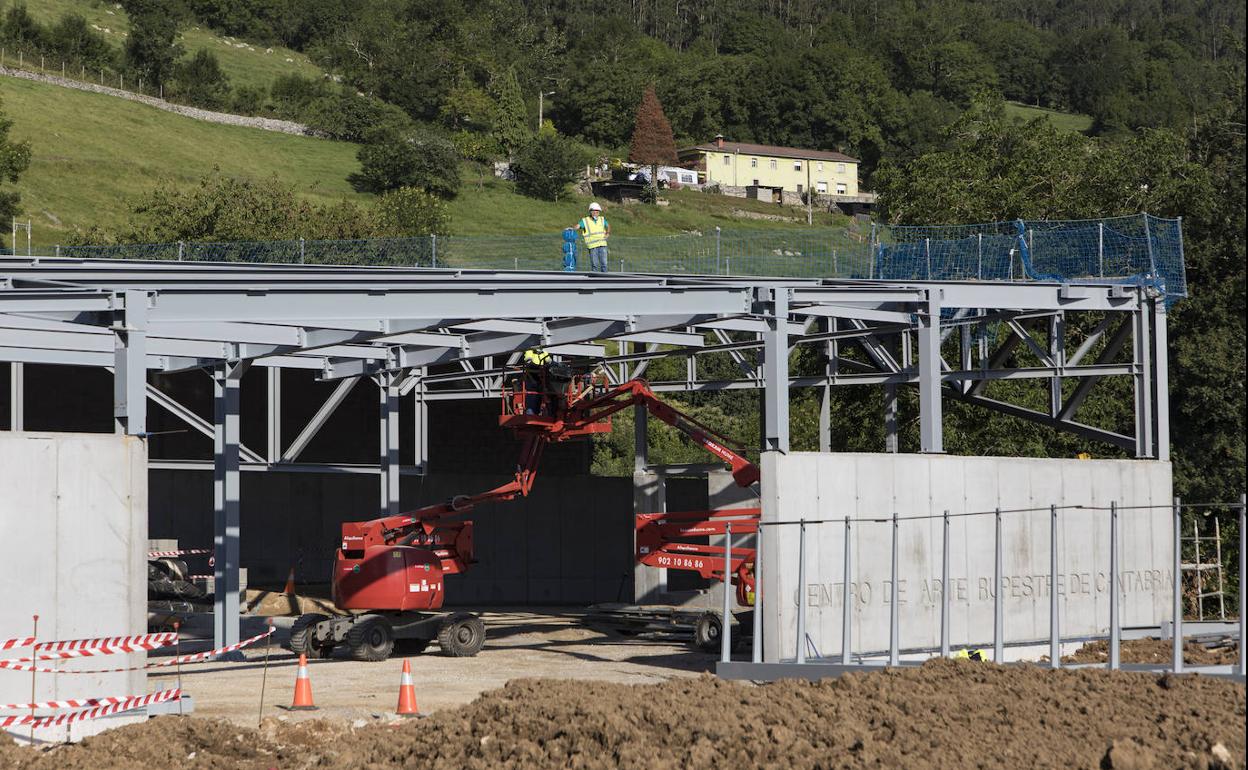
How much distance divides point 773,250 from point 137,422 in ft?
59.9

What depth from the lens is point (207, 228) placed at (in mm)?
52562

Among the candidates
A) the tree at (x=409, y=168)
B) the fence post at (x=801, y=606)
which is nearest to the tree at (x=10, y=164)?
the tree at (x=409, y=168)

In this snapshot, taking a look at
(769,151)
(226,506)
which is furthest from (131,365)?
(769,151)

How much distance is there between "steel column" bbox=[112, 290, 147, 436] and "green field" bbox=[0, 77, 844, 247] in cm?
5183

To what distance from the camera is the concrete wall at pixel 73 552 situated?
43.0 ft

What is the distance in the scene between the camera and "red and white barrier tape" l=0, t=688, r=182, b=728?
12969 mm

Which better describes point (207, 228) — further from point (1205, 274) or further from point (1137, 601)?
point (1137, 601)

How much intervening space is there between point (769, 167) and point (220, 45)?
4530 centimetres

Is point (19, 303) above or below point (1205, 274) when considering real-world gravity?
below

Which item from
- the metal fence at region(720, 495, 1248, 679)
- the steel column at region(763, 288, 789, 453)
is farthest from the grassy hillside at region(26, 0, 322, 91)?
the metal fence at region(720, 495, 1248, 679)

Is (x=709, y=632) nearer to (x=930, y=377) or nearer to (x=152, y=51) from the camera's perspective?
(x=930, y=377)

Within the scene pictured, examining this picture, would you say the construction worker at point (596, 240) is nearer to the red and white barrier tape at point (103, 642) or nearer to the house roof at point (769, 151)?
the red and white barrier tape at point (103, 642)

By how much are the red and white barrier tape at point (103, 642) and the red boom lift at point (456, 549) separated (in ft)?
23.8

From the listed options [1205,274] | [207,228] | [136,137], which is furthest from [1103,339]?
[136,137]
